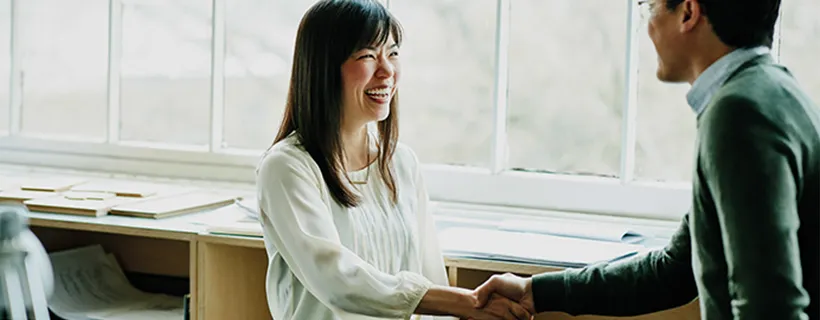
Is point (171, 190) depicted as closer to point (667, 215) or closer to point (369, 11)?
point (369, 11)

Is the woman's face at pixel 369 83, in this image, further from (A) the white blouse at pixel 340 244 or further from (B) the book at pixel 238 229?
(B) the book at pixel 238 229

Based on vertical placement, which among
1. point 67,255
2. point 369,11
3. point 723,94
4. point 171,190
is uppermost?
point 369,11

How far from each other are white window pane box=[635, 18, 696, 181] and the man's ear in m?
0.94

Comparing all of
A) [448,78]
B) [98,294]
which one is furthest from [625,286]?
[98,294]

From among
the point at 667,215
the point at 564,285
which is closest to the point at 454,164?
the point at 667,215

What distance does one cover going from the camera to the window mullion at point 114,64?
3053 mm

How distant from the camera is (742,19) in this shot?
1.59 m

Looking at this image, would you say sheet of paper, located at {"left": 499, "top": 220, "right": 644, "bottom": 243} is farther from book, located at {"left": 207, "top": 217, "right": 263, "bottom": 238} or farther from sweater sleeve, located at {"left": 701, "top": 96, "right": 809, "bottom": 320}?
sweater sleeve, located at {"left": 701, "top": 96, "right": 809, "bottom": 320}

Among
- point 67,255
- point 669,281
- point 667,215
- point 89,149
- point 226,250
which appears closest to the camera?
point 669,281

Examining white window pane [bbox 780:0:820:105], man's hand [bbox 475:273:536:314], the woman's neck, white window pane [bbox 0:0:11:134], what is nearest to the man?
man's hand [bbox 475:273:536:314]

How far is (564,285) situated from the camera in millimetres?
2014

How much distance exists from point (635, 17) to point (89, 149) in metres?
1.52

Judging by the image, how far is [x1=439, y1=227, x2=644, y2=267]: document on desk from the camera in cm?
213

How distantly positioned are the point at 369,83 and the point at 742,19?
71 centimetres
